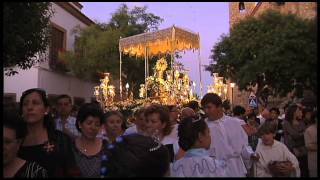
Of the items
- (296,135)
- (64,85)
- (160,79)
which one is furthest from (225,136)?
(64,85)

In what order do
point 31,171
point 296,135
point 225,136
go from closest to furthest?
point 31,171, point 225,136, point 296,135

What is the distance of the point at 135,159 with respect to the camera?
2484 millimetres

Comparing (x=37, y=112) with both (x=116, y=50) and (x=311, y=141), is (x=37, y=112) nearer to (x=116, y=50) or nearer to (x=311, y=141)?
(x=311, y=141)

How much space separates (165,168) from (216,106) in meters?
2.69

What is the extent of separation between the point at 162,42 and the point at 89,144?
15.6 m

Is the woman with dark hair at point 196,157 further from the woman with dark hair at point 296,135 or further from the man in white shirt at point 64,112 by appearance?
the woman with dark hair at point 296,135

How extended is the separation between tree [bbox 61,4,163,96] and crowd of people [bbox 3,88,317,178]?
61.3ft

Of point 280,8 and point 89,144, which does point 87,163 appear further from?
point 280,8


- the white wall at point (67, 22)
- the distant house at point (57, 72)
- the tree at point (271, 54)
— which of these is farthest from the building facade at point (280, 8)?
the white wall at point (67, 22)

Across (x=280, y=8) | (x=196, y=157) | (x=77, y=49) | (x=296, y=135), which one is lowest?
(x=296, y=135)

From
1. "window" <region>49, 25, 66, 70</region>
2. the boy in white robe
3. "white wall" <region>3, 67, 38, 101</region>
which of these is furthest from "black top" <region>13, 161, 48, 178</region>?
"window" <region>49, 25, 66, 70</region>

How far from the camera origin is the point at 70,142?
3.65m

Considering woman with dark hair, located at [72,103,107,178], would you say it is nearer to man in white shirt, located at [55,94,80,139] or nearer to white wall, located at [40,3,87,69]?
man in white shirt, located at [55,94,80,139]

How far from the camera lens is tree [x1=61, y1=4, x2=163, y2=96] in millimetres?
24953
